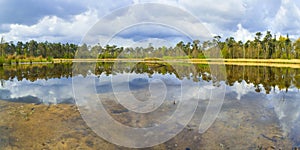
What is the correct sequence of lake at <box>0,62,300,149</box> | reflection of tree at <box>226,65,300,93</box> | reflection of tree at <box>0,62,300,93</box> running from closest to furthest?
lake at <box>0,62,300,149</box> → reflection of tree at <box>226,65,300,93</box> → reflection of tree at <box>0,62,300,93</box>

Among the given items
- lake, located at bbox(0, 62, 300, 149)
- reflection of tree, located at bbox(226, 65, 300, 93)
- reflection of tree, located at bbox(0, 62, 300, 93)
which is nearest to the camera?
lake, located at bbox(0, 62, 300, 149)

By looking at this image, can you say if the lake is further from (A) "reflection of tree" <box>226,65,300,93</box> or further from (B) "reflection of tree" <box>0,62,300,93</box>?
(B) "reflection of tree" <box>0,62,300,93</box>

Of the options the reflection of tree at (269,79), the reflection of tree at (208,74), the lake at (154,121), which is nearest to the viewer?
the lake at (154,121)

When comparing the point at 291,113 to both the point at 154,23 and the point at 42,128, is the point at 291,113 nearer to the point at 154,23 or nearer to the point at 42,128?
the point at 154,23

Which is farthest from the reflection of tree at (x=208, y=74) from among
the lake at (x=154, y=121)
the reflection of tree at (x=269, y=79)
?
the lake at (x=154, y=121)

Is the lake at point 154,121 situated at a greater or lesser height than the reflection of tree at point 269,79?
lesser

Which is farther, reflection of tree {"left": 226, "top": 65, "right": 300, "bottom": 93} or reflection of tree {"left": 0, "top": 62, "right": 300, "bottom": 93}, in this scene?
reflection of tree {"left": 0, "top": 62, "right": 300, "bottom": 93}

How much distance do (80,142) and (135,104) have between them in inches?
166

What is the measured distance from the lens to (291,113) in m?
8.89

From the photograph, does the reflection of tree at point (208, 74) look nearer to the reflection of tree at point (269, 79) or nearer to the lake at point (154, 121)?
the reflection of tree at point (269, 79)

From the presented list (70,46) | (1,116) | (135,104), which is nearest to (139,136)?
(135,104)

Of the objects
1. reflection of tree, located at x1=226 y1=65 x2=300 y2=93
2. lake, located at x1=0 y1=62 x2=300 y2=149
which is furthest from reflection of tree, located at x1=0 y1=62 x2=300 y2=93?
lake, located at x1=0 y1=62 x2=300 y2=149

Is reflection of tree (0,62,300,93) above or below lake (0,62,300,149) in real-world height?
above

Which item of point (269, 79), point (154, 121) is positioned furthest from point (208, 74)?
point (154, 121)
